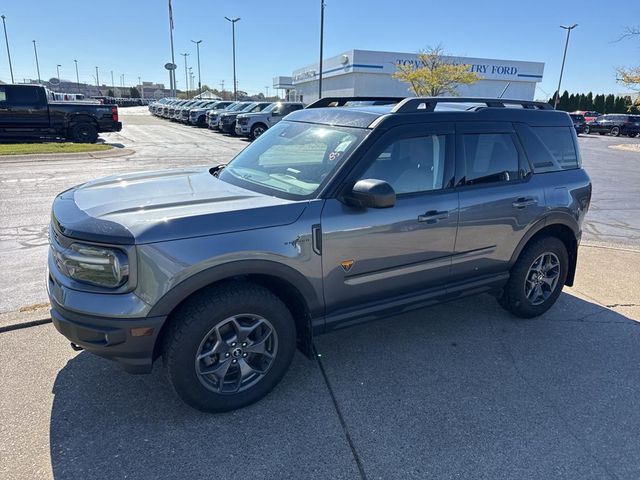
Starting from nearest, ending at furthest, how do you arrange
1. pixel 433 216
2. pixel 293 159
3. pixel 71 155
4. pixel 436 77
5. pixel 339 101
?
pixel 433 216 → pixel 293 159 → pixel 339 101 → pixel 71 155 → pixel 436 77

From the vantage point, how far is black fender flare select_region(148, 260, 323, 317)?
2.46 m

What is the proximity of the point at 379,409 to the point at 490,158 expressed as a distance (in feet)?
7.13

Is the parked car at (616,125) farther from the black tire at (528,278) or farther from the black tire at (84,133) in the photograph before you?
the black tire at (528,278)

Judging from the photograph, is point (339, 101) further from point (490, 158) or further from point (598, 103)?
point (598, 103)

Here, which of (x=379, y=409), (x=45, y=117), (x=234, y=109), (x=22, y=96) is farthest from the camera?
(x=234, y=109)

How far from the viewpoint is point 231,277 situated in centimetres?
270

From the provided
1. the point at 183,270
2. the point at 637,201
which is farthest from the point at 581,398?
the point at 637,201

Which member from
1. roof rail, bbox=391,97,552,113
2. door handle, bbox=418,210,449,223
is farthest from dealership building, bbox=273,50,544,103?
door handle, bbox=418,210,449,223

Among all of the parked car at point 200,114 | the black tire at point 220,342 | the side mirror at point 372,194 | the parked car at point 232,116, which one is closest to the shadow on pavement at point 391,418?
the black tire at point 220,342

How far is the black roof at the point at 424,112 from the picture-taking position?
3294mm

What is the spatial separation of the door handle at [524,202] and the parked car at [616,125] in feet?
130

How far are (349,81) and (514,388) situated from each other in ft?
161

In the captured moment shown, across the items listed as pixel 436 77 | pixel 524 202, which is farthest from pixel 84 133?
pixel 436 77

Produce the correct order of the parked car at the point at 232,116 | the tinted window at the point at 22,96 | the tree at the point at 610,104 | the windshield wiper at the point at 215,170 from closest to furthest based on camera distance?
the windshield wiper at the point at 215,170 < the tinted window at the point at 22,96 < the parked car at the point at 232,116 < the tree at the point at 610,104
